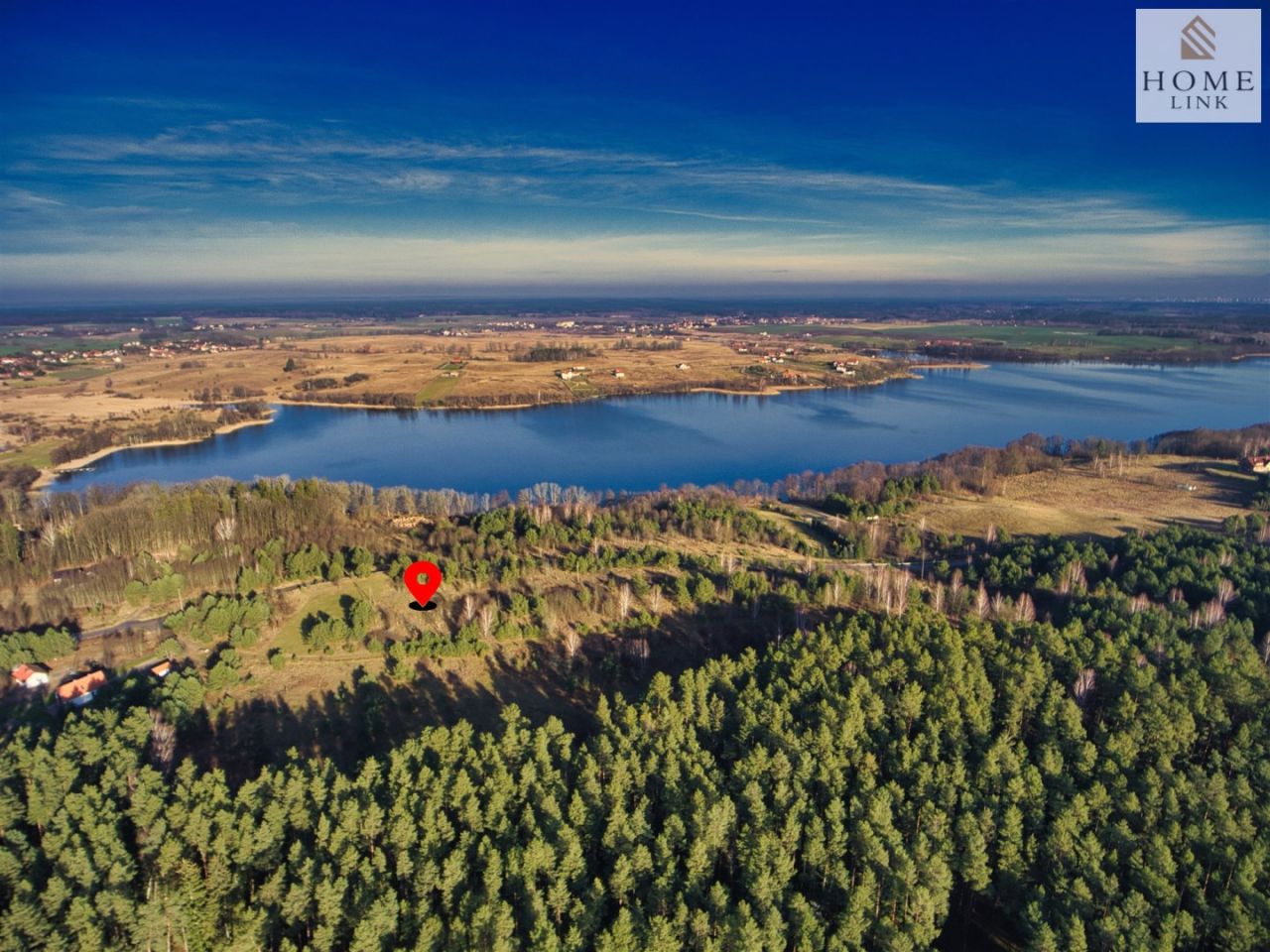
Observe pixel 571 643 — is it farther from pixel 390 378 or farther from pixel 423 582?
pixel 390 378

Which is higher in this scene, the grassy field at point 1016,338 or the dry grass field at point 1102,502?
the grassy field at point 1016,338

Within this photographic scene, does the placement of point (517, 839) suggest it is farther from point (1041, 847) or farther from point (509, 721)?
point (1041, 847)

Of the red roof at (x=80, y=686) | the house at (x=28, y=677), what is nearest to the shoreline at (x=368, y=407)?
the house at (x=28, y=677)

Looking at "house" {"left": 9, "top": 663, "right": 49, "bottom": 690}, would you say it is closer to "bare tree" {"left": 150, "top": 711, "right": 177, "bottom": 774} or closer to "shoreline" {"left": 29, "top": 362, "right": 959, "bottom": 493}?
"bare tree" {"left": 150, "top": 711, "right": 177, "bottom": 774}

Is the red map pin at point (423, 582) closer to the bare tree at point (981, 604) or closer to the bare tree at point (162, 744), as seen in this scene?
the bare tree at point (162, 744)

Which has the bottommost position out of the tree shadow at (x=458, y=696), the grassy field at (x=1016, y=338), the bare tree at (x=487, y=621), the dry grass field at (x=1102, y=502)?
the tree shadow at (x=458, y=696)

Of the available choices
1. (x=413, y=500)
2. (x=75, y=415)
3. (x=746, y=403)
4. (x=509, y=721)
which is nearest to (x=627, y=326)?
(x=746, y=403)

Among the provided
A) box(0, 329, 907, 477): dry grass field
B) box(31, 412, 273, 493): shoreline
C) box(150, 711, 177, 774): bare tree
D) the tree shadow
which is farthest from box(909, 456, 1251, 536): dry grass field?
box(31, 412, 273, 493): shoreline
